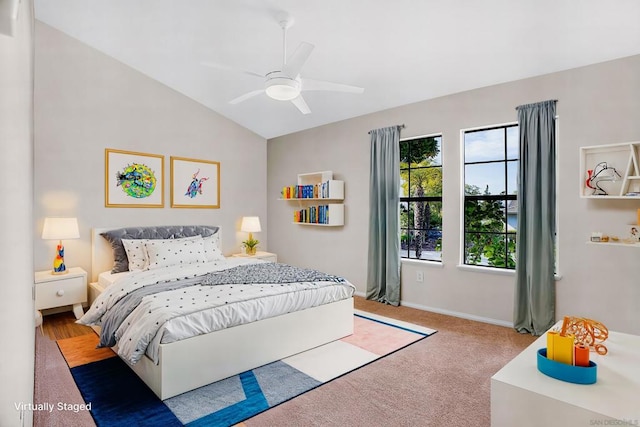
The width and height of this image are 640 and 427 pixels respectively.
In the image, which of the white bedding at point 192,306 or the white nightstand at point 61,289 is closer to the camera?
the white bedding at point 192,306

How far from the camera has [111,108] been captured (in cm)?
448

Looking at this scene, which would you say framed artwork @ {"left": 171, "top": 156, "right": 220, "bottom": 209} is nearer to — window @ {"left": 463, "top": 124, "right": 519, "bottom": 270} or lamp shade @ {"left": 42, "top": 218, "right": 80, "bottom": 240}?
lamp shade @ {"left": 42, "top": 218, "right": 80, "bottom": 240}

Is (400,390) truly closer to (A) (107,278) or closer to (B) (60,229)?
(A) (107,278)

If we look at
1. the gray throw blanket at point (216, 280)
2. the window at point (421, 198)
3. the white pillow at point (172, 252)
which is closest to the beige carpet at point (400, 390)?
the gray throw blanket at point (216, 280)

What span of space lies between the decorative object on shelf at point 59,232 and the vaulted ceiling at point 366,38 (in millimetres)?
2123

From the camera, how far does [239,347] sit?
8.73 feet

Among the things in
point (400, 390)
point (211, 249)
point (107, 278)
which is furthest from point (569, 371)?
point (107, 278)

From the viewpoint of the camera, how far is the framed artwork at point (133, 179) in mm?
4488

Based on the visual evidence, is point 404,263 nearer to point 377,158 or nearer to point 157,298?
point 377,158

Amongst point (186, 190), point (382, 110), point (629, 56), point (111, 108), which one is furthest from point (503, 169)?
point (111, 108)

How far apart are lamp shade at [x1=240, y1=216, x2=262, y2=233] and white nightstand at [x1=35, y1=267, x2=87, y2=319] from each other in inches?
86.4

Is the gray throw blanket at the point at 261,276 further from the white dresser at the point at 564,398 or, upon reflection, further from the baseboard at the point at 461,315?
the white dresser at the point at 564,398

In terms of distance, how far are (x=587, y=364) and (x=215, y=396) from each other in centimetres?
210

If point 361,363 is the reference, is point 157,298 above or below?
above
